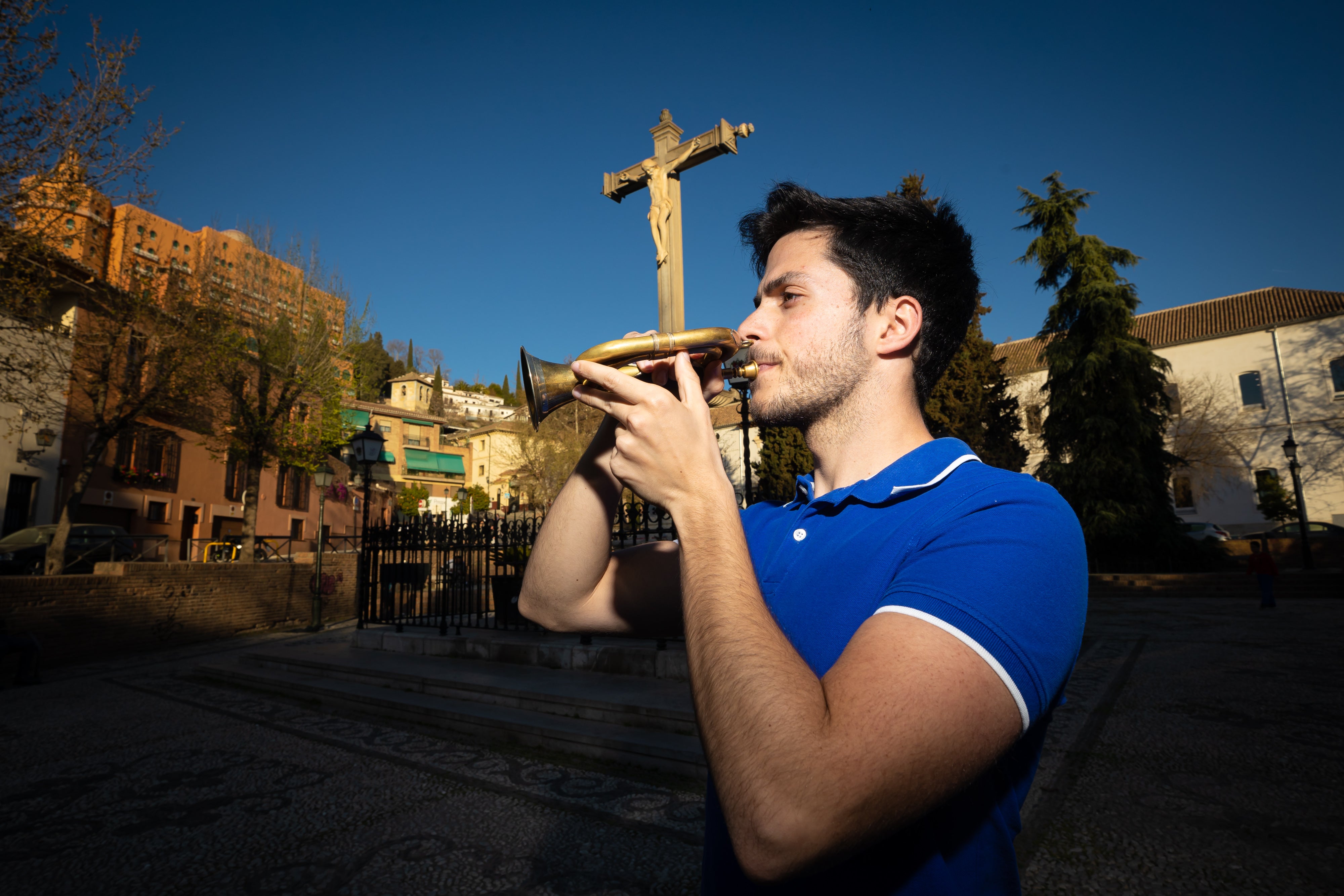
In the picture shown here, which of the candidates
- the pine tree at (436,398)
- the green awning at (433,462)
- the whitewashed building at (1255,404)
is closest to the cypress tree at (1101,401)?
the whitewashed building at (1255,404)

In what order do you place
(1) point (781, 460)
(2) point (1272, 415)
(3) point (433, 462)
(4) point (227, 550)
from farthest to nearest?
(3) point (433, 462), (2) point (1272, 415), (4) point (227, 550), (1) point (781, 460)

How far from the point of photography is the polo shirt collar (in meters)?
1.20

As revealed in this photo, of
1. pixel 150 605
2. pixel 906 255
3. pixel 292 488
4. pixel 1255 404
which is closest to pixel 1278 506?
pixel 1255 404

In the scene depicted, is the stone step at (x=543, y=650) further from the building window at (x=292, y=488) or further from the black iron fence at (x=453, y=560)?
the building window at (x=292, y=488)

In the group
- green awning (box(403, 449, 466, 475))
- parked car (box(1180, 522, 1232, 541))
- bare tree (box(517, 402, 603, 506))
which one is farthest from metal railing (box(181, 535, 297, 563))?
parked car (box(1180, 522, 1232, 541))

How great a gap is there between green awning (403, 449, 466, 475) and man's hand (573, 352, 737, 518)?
51972 millimetres

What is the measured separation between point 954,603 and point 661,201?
33.4 feet

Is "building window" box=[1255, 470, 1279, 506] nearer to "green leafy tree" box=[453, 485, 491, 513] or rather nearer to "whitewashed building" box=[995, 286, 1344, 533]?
"whitewashed building" box=[995, 286, 1344, 533]

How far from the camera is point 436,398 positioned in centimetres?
8106

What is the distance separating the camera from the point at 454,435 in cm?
5925

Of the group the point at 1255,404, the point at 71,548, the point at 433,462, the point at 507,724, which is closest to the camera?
the point at 507,724

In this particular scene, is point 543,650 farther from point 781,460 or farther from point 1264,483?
point 1264,483

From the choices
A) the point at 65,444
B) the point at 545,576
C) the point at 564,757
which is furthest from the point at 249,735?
the point at 65,444

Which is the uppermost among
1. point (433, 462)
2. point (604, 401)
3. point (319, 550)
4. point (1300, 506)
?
point (433, 462)
